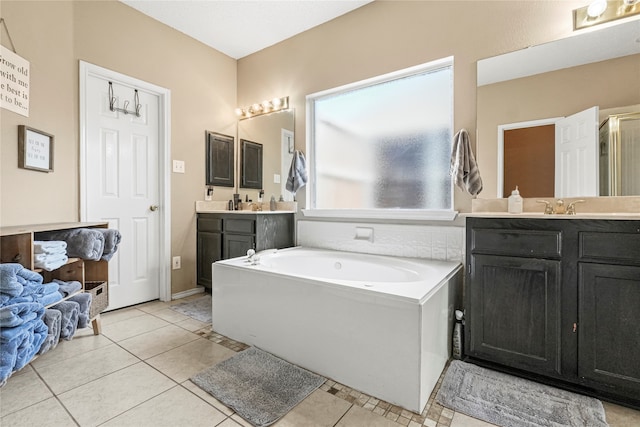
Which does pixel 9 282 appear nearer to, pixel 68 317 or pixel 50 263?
pixel 50 263

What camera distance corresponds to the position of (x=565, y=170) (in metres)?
1.88

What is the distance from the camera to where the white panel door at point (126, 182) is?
2.52 metres

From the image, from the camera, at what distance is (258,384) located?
1.57 meters

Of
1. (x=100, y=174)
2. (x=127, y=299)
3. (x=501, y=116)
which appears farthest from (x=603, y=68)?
(x=127, y=299)

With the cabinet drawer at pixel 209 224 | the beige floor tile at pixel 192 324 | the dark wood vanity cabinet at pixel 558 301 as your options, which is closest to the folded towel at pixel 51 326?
the beige floor tile at pixel 192 324

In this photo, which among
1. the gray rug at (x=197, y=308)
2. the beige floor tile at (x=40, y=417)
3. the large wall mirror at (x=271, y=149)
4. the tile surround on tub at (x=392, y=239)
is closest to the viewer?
the beige floor tile at (x=40, y=417)

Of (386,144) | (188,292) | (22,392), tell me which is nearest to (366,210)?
(386,144)

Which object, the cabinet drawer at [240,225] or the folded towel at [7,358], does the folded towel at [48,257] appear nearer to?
the folded towel at [7,358]

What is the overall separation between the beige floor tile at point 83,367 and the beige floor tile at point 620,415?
2.44 m

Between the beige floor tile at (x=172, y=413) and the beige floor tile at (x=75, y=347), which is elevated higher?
the beige floor tile at (x=75, y=347)

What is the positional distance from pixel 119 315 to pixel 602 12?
158 inches

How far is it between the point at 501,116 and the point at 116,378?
2832 mm

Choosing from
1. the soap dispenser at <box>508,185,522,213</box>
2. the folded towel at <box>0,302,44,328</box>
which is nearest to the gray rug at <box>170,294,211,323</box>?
the folded towel at <box>0,302,44,328</box>

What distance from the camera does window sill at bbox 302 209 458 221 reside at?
227 cm
